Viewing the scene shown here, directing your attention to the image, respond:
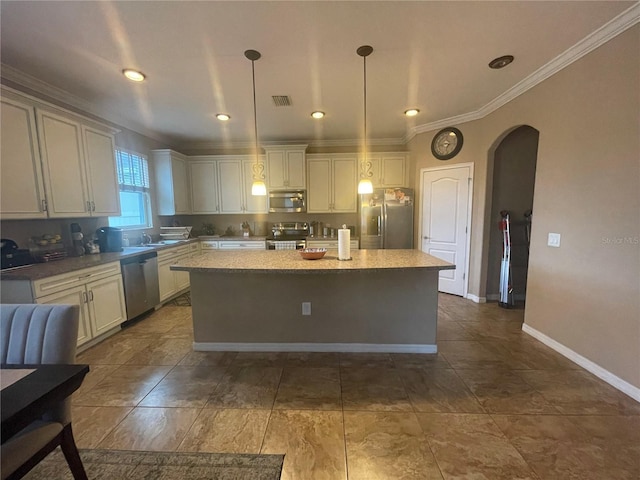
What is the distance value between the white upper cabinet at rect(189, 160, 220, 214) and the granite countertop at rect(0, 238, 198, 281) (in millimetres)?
2032

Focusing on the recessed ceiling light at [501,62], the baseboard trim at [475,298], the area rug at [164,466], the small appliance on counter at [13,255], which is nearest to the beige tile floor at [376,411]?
the area rug at [164,466]

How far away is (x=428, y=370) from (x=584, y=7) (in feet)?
9.47

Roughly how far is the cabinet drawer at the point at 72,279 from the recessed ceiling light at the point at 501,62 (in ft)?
14.4

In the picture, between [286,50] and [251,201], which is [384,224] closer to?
[251,201]

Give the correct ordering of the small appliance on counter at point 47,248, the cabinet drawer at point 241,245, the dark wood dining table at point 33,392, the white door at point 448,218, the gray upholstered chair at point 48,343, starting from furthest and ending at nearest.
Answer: the cabinet drawer at point 241,245
the white door at point 448,218
the small appliance on counter at point 47,248
the gray upholstered chair at point 48,343
the dark wood dining table at point 33,392

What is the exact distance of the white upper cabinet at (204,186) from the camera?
525cm

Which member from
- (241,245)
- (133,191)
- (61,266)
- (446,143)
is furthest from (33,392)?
(446,143)

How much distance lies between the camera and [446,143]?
418 centimetres

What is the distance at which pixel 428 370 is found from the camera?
2.36m

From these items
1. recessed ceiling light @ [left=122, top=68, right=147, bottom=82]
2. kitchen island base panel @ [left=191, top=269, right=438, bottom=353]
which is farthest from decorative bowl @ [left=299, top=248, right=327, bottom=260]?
recessed ceiling light @ [left=122, top=68, right=147, bottom=82]

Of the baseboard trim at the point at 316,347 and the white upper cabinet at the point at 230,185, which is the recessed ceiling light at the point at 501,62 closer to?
the baseboard trim at the point at 316,347

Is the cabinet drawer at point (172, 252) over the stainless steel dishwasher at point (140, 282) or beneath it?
over

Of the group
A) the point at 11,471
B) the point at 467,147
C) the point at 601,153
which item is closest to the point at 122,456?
the point at 11,471

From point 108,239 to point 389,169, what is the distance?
450 cm
